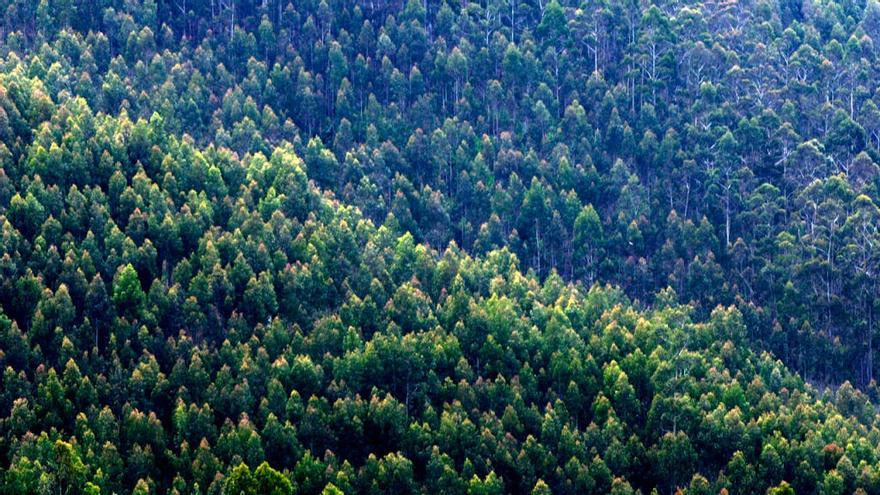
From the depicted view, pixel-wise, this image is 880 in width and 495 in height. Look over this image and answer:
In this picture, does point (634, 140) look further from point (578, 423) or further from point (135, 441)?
point (135, 441)

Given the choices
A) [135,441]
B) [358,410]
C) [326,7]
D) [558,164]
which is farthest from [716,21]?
[135,441]

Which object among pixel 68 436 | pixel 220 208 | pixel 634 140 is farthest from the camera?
pixel 634 140

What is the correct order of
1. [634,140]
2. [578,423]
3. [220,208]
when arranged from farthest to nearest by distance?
[634,140] < [220,208] < [578,423]

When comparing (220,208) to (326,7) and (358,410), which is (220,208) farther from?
(326,7)

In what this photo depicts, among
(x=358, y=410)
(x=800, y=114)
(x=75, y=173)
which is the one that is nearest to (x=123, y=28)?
(x=75, y=173)

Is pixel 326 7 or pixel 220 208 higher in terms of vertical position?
pixel 326 7

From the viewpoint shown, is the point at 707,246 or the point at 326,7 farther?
the point at 326,7

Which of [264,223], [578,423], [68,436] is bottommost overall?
[68,436]
